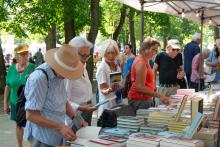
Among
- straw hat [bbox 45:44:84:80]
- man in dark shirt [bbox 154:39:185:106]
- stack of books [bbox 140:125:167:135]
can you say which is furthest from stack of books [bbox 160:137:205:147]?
man in dark shirt [bbox 154:39:185:106]

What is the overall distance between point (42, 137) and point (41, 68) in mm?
524

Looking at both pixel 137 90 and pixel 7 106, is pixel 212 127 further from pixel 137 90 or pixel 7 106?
pixel 7 106

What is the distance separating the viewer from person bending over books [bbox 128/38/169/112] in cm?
441

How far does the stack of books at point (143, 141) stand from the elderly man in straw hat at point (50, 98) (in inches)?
16.5

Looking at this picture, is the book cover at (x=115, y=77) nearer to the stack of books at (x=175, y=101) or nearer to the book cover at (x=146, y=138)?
the stack of books at (x=175, y=101)

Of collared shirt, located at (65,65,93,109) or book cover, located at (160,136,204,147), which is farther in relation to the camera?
collared shirt, located at (65,65,93,109)

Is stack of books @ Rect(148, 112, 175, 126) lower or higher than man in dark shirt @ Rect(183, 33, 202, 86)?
lower

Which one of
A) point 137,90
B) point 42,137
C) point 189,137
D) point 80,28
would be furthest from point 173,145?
point 80,28

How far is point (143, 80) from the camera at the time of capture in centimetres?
441

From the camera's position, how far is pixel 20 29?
51.2 feet

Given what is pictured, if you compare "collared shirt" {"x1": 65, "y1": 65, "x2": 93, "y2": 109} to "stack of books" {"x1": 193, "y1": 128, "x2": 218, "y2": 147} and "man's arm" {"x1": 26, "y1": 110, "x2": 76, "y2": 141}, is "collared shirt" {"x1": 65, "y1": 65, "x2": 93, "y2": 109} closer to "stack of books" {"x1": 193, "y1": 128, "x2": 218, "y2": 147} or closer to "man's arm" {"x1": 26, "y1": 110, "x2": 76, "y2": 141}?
"man's arm" {"x1": 26, "y1": 110, "x2": 76, "y2": 141}

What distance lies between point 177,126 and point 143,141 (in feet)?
2.17

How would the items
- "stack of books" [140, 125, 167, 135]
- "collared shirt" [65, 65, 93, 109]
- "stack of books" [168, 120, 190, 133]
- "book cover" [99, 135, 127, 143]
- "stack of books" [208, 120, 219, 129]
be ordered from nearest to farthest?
1. "book cover" [99, 135, 127, 143]
2. "stack of books" [140, 125, 167, 135]
3. "stack of books" [168, 120, 190, 133]
4. "stack of books" [208, 120, 219, 129]
5. "collared shirt" [65, 65, 93, 109]

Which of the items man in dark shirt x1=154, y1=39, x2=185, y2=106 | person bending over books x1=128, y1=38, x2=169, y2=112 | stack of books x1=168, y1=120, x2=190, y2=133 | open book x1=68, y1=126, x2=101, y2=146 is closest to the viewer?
open book x1=68, y1=126, x2=101, y2=146
